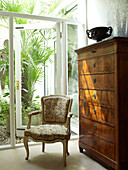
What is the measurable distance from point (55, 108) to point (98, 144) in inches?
33.7

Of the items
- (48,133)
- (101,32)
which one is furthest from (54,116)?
(101,32)

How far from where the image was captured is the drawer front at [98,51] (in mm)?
2293

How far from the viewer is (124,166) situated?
7.34ft

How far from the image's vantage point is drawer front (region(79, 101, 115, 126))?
92.3 inches

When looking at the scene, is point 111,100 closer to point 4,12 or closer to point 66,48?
point 66,48

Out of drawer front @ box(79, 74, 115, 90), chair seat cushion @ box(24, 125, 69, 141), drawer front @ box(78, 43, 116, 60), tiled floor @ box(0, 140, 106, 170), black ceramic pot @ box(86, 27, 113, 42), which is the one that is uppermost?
black ceramic pot @ box(86, 27, 113, 42)

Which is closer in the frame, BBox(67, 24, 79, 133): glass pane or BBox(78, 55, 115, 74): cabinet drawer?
BBox(78, 55, 115, 74): cabinet drawer

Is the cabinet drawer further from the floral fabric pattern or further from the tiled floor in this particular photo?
the tiled floor

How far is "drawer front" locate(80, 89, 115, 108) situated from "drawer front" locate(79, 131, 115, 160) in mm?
462

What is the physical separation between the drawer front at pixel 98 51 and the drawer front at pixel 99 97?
18.6 inches

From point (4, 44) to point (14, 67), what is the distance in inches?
16.3

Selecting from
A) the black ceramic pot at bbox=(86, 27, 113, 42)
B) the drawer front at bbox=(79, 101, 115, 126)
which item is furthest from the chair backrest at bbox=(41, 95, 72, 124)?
the black ceramic pot at bbox=(86, 27, 113, 42)

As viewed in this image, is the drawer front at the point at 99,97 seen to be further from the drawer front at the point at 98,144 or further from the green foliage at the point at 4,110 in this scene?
the green foliage at the point at 4,110

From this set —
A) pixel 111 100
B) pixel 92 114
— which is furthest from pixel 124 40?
pixel 92 114
